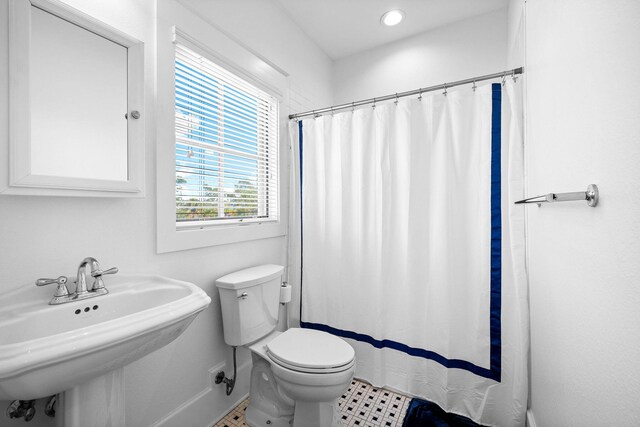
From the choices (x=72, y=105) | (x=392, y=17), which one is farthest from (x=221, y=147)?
(x=392, y=17)

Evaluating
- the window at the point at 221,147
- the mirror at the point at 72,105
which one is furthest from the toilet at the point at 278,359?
the mirror at the point at 72,105

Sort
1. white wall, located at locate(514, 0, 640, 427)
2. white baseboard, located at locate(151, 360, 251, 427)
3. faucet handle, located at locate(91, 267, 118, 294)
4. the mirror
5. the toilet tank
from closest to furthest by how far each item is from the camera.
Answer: white wall, located at locate(514, 0, 640, 427), the mirror, faucet handle, located at locate(91, 267, 118, 294), white baseboard, located at locate(151, 360, 251, 427), the toilet tank

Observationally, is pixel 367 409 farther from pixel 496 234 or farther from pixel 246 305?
pixel 496 234

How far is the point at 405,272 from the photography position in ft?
5.57

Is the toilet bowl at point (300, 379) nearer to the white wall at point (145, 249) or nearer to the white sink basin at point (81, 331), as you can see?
the white wall at point (145, 249)

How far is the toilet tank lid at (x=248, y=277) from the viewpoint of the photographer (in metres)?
1.43

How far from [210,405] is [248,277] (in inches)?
28.5

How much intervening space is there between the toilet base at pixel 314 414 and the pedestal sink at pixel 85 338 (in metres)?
0.79

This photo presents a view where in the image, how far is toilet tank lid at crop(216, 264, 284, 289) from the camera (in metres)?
1.43

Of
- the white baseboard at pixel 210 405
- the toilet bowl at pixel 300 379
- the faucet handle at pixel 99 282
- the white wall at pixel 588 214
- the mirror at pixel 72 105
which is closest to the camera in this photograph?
the white wall at pixel 588 214

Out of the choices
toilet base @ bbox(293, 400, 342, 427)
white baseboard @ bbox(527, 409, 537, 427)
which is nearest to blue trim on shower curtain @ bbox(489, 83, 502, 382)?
white baseboard @ bbox(527, 409, 537, 427)

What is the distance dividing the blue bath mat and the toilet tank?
0.92m

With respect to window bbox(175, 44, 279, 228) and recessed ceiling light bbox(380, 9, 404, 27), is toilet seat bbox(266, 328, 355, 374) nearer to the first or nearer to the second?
window bbox(175, 44, 279, 228)

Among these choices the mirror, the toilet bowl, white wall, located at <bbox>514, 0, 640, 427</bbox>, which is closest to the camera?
white wall, located at <bbox>514, 0, 640, 427</bbox>
